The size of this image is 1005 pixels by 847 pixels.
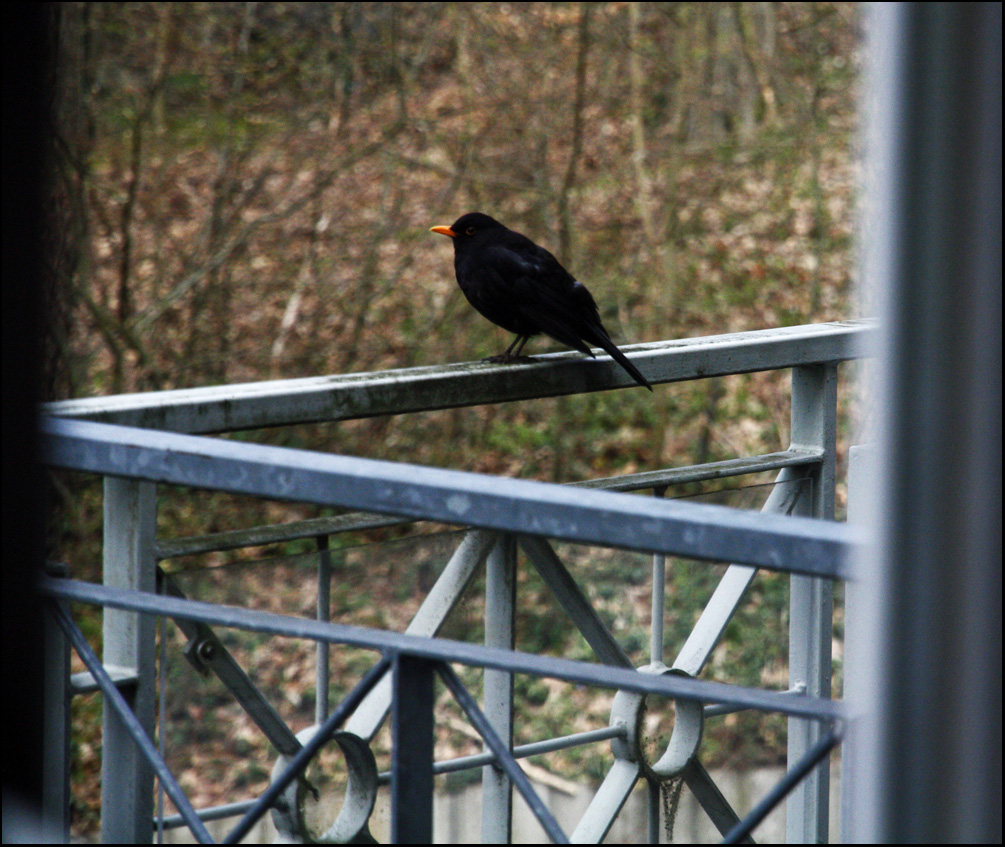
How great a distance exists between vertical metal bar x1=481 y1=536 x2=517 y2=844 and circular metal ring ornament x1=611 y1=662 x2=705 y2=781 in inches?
8.6

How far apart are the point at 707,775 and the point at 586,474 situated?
244 inches

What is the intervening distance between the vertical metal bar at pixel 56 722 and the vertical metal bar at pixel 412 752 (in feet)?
1.42

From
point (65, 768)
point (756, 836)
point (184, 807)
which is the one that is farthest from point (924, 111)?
point (756, 836)

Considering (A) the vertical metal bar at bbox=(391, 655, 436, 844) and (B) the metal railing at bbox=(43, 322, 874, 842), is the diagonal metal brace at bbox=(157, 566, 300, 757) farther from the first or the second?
(A) the vertical metal bar at bbox=(391, 655, 436, 844)

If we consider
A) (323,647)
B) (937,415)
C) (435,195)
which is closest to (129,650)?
(323,647)

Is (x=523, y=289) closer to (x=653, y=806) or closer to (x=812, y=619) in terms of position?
(x=812, y=619)

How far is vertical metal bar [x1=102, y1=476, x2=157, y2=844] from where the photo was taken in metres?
1.58

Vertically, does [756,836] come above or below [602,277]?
below

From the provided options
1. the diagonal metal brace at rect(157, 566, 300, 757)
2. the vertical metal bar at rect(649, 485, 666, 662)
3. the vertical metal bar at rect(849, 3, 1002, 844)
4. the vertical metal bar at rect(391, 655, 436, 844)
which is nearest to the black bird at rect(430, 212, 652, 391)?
the vertical metal bar at rect(649, 485, 666, 662)

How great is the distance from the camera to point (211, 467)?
1318 mm

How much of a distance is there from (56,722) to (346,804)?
0.40 m

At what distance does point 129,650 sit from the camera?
161 cm

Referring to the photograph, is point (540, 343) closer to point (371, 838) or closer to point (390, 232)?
point (390, 232)

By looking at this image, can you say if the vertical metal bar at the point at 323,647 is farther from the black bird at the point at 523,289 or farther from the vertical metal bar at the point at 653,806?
the black bird at the point at 523,289
